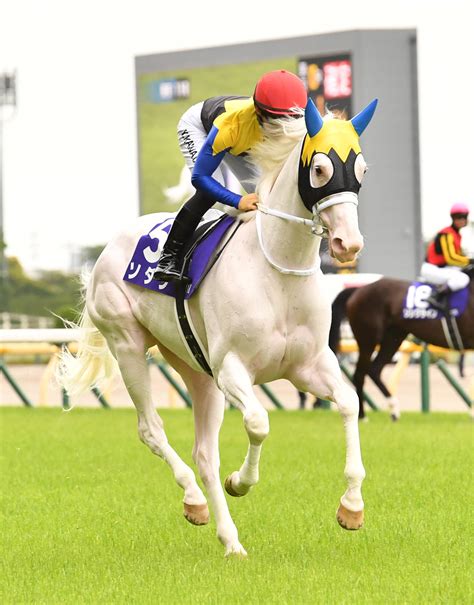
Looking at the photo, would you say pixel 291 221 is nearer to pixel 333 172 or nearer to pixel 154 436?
pixel 333 172

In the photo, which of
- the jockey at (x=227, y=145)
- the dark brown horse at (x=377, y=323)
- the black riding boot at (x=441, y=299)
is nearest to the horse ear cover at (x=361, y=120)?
the jockey at (x=227, y=145)

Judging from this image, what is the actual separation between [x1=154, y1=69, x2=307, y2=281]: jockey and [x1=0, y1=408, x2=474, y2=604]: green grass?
1403mm

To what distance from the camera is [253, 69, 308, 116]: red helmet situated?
585 cm

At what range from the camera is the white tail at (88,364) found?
8.02m

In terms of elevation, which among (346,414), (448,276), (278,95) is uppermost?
(278,95)

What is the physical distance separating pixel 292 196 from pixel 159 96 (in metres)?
32.8

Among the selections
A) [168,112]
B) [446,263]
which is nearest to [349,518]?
[446,263]

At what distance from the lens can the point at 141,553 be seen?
6.38 meters

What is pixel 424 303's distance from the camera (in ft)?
49.1

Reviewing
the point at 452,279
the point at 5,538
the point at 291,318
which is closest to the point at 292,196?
the point at 291,318

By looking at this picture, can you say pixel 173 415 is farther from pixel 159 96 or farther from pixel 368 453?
pixel 159 96

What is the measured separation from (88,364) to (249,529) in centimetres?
167

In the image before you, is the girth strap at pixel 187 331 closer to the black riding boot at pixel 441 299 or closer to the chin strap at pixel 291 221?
the chin strap at pixel 291 221

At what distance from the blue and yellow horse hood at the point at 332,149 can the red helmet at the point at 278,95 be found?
217 millimetres
